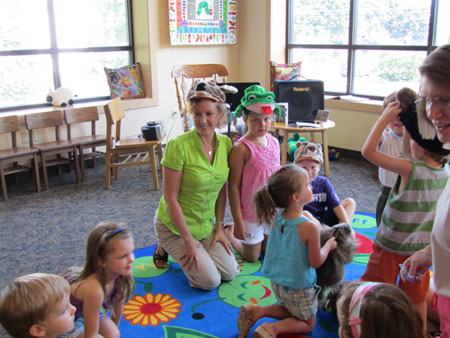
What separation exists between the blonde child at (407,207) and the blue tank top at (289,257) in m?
0.33

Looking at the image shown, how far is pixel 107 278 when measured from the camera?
5.89 feet

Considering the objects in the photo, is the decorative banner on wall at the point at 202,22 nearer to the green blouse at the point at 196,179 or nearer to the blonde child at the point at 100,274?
the green blouse at the point at 196,179

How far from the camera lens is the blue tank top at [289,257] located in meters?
1.99

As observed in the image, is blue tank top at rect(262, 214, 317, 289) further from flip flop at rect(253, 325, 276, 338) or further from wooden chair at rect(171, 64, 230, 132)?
wooden chair at rect(171, 64, 230, 132)

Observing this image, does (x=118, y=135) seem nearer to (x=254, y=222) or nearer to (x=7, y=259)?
(x=7, y=259)

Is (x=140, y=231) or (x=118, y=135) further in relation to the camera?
(x=118, y=135)

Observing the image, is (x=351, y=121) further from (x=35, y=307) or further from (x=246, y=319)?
(x=35, y=307)

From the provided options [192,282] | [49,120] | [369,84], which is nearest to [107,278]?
[192,282]

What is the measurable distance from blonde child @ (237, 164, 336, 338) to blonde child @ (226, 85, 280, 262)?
2.05 feet

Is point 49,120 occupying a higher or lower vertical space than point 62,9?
lower

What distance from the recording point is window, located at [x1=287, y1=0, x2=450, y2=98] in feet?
16.0

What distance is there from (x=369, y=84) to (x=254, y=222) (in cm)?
321

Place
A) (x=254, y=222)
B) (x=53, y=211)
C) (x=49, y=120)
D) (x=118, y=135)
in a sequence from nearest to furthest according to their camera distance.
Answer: (x=254, y=222), (x=53, y=211), (x=49, y=120), (x=118, y=135)

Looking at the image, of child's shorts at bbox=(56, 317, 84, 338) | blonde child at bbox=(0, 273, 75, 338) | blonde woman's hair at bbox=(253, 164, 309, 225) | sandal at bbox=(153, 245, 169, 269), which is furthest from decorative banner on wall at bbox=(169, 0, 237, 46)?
blonde child at bbox=(0, 273, 75, 338)
